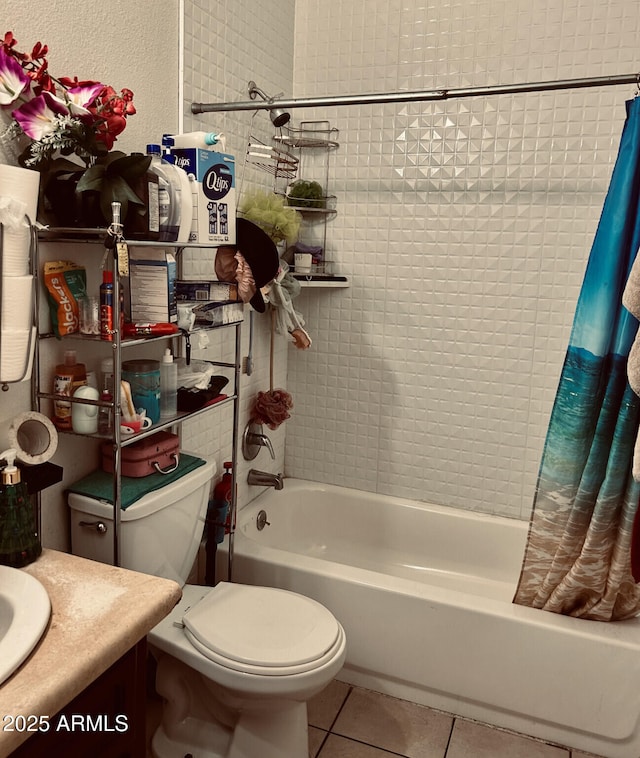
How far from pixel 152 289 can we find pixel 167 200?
0.71 ft

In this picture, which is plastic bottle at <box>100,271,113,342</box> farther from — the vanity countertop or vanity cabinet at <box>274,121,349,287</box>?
vanity cabinet at <box>274,121,349,287</box>

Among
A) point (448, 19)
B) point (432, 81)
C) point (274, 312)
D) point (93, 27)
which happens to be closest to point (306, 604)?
point (274, 312)

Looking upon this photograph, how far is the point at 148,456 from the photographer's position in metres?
1.80

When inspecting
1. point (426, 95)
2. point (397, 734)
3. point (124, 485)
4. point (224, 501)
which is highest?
point (426, 95)

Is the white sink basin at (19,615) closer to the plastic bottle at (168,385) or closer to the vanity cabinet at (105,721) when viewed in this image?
the vanity cabinet at (105,721)

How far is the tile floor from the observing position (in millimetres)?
2010

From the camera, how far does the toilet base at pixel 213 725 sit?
1.78 metres

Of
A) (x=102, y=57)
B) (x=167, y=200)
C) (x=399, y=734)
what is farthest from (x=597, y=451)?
(x=102, y=57)

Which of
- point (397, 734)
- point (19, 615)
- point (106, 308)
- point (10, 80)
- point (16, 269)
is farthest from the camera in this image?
point (397, 734)

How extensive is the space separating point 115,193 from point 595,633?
5.79ft

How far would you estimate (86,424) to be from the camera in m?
1.61

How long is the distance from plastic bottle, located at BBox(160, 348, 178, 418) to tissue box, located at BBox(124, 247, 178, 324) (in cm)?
14

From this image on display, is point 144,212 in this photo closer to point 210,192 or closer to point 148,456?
point 210,192

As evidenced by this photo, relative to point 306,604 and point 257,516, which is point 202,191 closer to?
point 306,604
